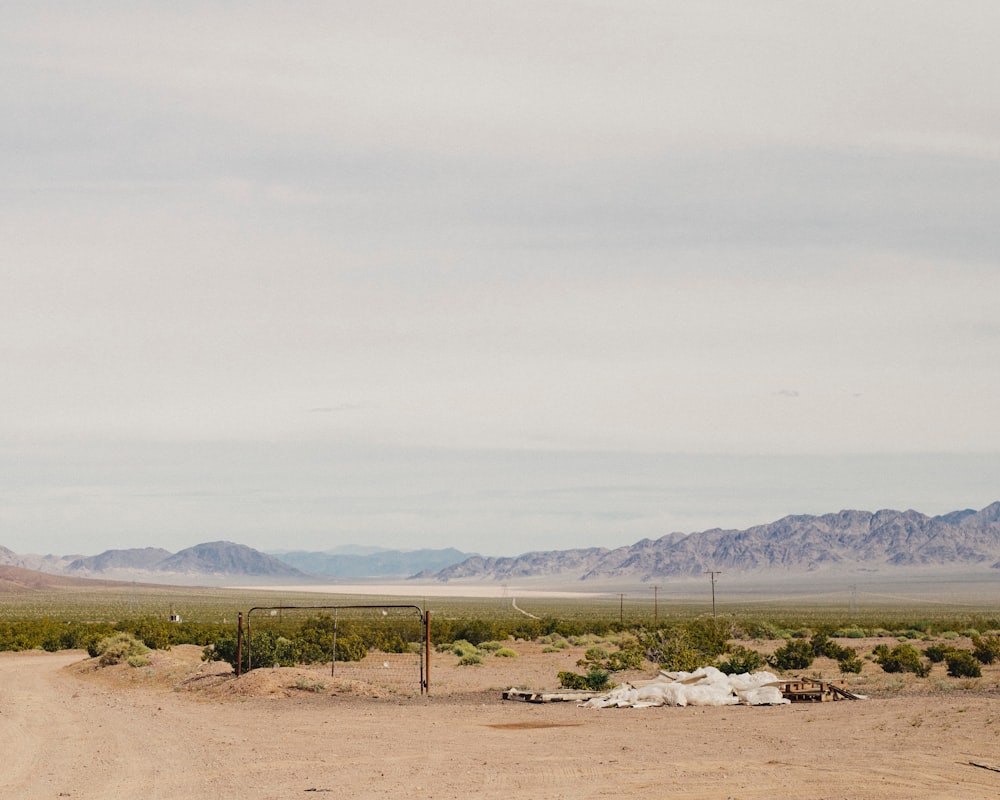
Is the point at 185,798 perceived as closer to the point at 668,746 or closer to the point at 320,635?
the point at 668,746

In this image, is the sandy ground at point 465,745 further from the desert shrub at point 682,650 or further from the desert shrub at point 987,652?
the desert shrub at point 987,652

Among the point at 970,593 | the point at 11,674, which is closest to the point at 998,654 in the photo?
the point at 11,674

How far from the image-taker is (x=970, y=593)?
597 ft

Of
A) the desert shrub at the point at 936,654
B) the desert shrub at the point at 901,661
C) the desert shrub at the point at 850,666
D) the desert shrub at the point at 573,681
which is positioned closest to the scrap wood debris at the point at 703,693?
the desert shrub at the point at 573,681

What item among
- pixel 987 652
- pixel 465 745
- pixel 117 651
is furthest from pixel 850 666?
pixel 117 651

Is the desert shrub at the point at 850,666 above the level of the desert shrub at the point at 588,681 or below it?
below

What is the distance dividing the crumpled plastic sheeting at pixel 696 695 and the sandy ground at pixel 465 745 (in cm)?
50

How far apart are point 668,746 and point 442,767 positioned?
14.2 feet

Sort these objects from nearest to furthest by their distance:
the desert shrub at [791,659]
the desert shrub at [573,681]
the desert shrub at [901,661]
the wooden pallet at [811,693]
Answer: the wooden pallet at [811,693] → the desert shrub at [573,681] → the desert shrub at [901,661] → the desert shrub at [791,659]

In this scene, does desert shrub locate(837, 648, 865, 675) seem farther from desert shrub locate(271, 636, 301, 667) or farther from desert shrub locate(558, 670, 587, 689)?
desert shrub locate(271, 636, 301, 667)

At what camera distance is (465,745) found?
21.1 m

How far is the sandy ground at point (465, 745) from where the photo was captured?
16.7m

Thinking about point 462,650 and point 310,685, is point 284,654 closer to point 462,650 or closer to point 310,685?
point 310,685

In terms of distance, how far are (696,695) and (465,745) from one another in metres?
8.21
